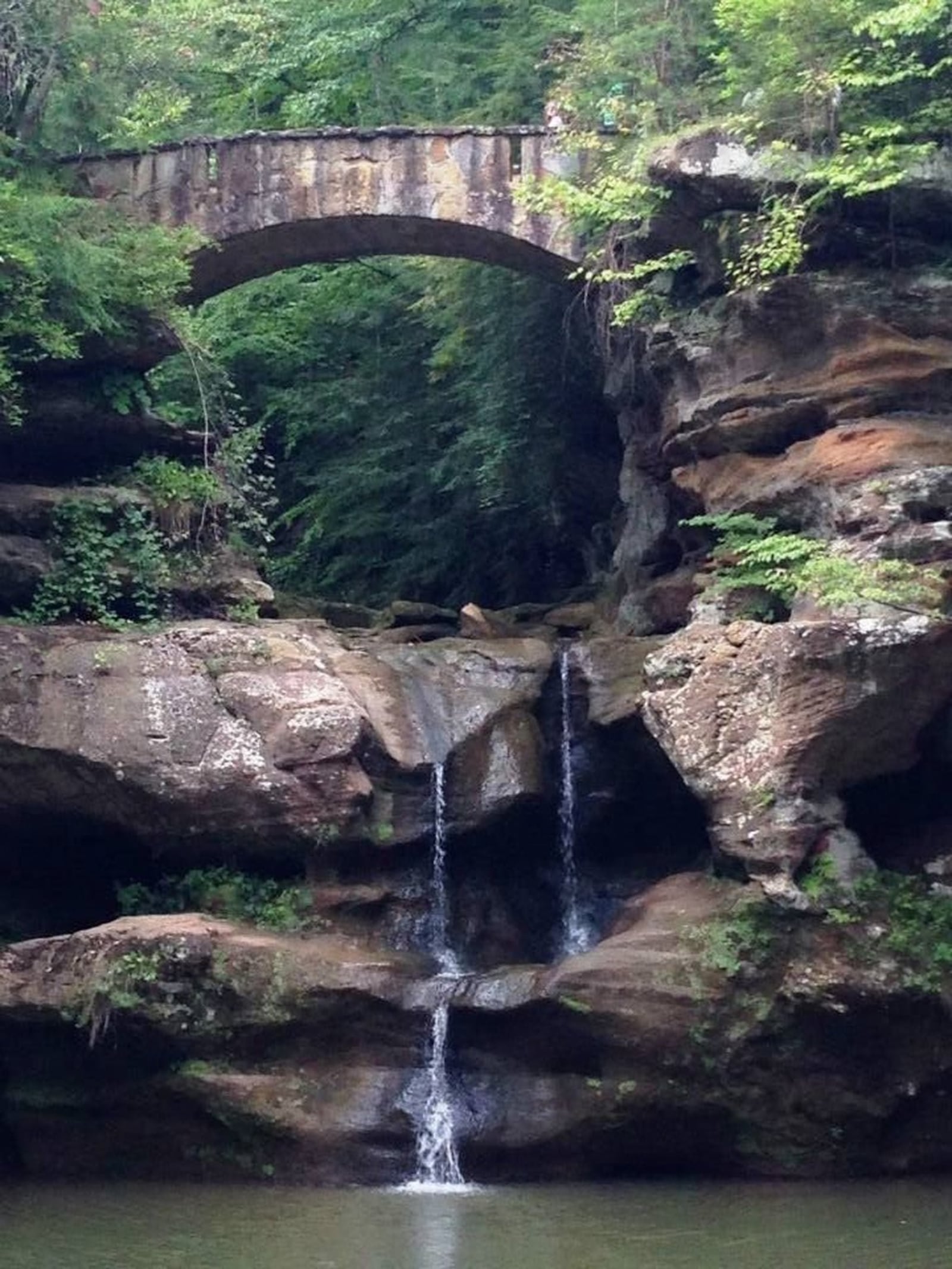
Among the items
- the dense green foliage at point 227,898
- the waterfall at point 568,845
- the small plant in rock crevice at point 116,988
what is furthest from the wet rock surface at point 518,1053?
the waterfall at point 568,845

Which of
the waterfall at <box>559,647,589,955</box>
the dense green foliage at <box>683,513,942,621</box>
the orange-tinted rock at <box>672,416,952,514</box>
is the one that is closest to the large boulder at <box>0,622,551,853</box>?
the waterfall at <box>559,647,589,955</box>

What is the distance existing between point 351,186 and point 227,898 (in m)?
8.29

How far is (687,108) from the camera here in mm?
17094

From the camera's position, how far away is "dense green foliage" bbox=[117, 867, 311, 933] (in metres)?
14.3

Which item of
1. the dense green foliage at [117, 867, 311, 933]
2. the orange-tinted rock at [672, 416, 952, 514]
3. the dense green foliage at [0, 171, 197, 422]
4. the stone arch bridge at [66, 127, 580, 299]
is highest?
the stone arch bridge at [66, 127, 580, 299]

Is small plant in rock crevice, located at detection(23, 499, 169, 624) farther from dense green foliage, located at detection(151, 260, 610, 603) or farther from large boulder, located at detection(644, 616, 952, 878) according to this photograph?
large boulder, located at detection(644, 616, 952, 878)

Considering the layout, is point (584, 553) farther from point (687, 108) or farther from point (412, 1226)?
point (412, 1226)

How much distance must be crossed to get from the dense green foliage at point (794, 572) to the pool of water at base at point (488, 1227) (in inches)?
175

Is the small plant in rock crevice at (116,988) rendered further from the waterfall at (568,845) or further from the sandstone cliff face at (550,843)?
the waterfall at (568,845)

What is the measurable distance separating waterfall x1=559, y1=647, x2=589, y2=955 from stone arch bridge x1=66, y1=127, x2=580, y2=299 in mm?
5393

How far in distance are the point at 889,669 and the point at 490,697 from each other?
4.04m

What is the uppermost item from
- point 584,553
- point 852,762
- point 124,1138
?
point 584,553

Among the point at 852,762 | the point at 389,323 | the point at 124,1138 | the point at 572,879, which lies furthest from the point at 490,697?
the point at 389,323

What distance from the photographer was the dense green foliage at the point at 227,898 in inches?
563
